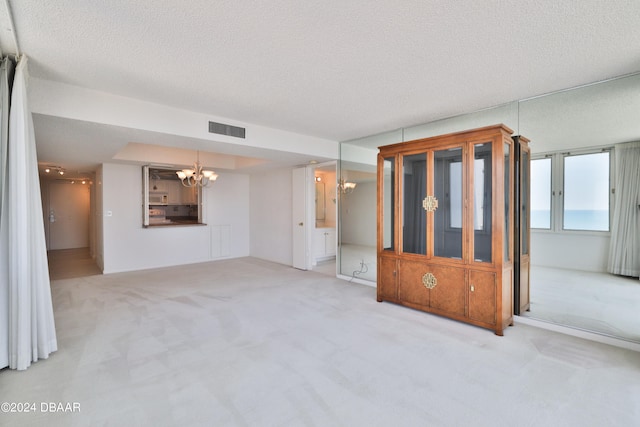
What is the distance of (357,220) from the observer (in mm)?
6102

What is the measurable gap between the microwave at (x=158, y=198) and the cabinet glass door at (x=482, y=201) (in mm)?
8813

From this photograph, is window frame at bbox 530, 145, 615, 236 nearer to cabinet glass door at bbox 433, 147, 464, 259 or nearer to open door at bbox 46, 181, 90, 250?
cabinet glass door at bbox 433, 147, 464, 259

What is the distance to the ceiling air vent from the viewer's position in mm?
4191

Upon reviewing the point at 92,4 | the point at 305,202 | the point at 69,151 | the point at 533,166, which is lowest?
the point at 305,202

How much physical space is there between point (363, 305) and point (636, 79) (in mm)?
3847

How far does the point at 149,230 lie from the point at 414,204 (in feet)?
19.8

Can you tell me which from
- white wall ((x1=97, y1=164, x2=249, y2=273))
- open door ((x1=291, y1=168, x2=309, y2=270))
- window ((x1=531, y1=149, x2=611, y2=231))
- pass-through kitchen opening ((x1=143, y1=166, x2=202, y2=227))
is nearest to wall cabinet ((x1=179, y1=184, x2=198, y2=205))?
pass-through kitchen opening ((x1=143, y1=166, x2=202, y2=227))

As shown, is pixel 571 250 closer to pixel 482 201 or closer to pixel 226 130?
pixel 482 201

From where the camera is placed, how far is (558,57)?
253 centimetres

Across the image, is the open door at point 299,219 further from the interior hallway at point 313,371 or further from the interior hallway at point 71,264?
the interior hallway at point 71,264

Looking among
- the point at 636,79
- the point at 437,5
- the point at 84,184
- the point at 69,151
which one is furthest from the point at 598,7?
the point at 84,184

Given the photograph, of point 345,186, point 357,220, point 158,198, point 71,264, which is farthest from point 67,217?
point 357,220

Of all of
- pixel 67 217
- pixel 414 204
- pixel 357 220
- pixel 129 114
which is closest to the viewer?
pixel 129 114

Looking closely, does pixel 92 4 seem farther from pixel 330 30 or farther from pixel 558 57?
pixel 558 57
